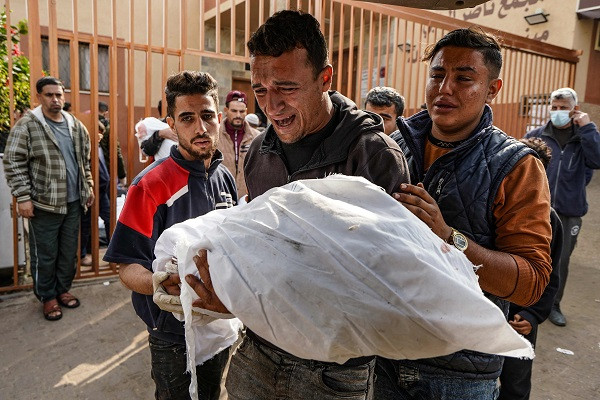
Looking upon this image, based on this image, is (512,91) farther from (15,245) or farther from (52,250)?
(15,245)

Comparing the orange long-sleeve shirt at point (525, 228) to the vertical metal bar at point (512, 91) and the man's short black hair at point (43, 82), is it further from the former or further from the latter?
the vertical metal bar at point (512, 91)

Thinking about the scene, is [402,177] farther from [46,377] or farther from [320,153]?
[46,377]

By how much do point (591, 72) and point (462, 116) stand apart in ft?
31.4

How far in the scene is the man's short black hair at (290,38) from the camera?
133 centimetres

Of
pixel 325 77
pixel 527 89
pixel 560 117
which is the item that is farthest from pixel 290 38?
pixel 527 89

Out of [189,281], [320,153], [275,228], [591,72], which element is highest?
[591,72]

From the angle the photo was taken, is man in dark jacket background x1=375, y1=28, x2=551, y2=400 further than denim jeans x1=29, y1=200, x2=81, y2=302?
No

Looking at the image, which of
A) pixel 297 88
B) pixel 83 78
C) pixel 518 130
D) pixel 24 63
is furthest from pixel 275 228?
pixel 83 78

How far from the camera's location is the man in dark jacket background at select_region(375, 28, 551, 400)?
1.22 m

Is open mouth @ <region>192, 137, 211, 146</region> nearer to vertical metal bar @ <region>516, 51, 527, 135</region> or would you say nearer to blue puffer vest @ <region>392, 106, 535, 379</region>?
blue puffer vest @ <region>392, 106, 535, 379</region>

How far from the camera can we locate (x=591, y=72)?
8859 mm

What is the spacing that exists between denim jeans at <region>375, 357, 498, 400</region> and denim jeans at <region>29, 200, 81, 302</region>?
11.8 ft

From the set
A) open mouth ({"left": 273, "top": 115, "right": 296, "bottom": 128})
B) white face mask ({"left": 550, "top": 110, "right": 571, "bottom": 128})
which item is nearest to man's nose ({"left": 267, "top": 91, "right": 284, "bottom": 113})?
open mouth ({"left": 273, "top": 115, "right": 296, "bottom": 128})

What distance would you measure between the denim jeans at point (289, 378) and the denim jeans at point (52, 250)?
10.7ft
